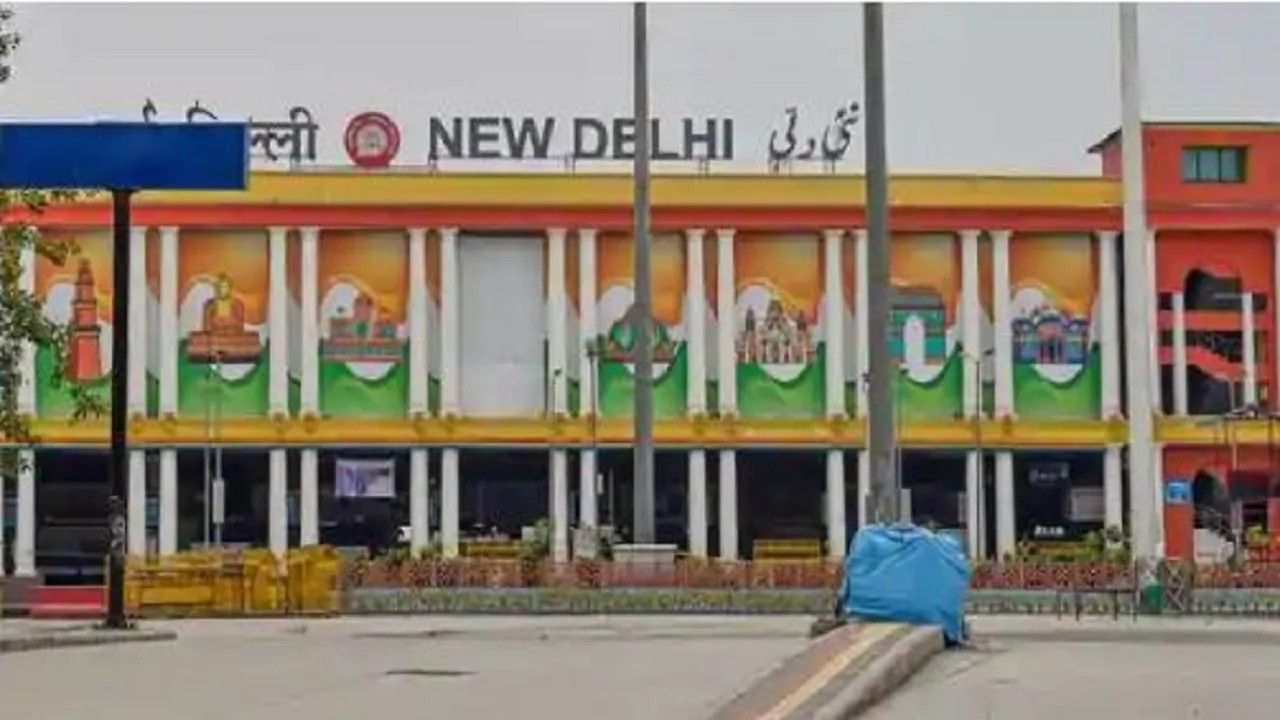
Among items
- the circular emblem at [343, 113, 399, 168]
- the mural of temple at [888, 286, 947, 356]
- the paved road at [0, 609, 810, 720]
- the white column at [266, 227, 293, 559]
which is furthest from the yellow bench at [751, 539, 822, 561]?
the paved road at [0, 609, 810, 720]

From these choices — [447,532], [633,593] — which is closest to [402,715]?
[633,593]

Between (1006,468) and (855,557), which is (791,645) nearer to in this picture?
Result: (855,557)

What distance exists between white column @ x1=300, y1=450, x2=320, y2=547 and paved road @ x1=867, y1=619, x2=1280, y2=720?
5516 centimetres

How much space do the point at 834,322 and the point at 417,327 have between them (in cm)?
1580

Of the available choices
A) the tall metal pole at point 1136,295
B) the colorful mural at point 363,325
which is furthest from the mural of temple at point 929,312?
the tall metal pole at point 1136,295

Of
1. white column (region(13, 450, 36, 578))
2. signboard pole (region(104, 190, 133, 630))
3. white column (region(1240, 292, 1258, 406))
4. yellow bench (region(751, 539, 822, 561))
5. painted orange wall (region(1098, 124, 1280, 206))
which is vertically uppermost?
painted orange wall (region(1098, 124, 1280, 206))

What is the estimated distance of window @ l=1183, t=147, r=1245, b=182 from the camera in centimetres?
8394

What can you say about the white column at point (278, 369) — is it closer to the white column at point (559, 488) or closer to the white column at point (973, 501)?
the white column at point (559, 488)

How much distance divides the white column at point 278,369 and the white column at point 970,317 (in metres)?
24.8

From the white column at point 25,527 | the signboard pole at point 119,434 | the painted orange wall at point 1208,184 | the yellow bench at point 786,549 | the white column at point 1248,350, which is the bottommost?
the yellow bench at point 786,549

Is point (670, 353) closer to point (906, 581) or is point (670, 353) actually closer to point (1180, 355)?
point (1180, 355)

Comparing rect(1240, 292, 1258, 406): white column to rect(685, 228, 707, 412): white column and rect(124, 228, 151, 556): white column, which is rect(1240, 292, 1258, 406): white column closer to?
rect(685, 228, 707, 412): white column

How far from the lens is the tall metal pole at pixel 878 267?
86.2 ft

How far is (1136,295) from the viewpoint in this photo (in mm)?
41844
